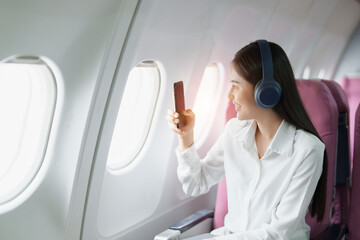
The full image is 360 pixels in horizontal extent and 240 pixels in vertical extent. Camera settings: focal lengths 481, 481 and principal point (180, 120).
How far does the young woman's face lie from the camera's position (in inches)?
82.0

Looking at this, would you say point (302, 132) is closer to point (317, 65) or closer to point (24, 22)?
point (24, 22)

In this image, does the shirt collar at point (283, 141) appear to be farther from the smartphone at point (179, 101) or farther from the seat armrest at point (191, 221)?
the seat armrest at point (191, 221)

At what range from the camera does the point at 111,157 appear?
2682 millimetres

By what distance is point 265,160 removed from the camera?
2188 mm

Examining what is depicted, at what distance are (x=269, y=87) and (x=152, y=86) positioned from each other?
0.87m

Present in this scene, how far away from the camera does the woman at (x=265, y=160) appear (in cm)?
203

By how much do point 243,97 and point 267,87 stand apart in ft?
0.52

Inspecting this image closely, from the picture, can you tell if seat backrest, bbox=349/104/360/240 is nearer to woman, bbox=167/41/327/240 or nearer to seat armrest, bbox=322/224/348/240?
seat armrest, bbox=322/224/348/240

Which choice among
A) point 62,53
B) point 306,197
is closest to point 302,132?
point 306,197

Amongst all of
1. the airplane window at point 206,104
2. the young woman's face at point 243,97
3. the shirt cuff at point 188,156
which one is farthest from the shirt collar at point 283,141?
the airplane window at point 206,104

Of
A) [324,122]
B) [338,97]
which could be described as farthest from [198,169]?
[338,97]

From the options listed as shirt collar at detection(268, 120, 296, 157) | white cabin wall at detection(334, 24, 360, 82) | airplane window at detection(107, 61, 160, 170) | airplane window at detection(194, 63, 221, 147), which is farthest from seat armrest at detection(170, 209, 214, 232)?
white cabin wall at detection(334, 24, 360, 82)

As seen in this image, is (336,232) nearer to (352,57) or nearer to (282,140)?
(282,140)

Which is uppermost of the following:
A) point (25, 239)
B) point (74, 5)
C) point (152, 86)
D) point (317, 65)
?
point (317, 65)
